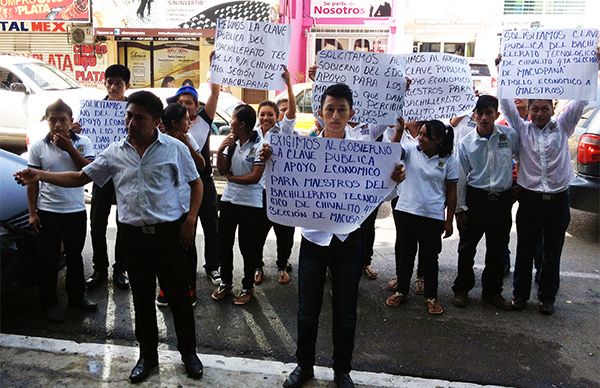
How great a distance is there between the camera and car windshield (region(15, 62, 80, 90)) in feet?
35.3

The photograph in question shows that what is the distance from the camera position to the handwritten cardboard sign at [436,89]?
458cm

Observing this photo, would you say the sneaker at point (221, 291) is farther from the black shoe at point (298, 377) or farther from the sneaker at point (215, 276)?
the black shoe at point (298, 377)

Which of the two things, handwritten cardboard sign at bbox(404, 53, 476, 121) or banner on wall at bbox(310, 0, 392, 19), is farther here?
banner on wall at bbox(310, 0, 392, 19)

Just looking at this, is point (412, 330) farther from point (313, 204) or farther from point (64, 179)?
point (64, 179)

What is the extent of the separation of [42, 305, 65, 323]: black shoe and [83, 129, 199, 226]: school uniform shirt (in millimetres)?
1396

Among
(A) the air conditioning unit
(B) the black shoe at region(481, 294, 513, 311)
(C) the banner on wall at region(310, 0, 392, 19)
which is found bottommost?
(B) the black shoe at region(481, 294, 513, 311)

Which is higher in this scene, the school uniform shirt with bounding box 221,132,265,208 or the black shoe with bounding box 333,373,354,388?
the school uniform shirt with bounding box 221,132,265,208

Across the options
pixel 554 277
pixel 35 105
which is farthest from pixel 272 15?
pixel 554 277

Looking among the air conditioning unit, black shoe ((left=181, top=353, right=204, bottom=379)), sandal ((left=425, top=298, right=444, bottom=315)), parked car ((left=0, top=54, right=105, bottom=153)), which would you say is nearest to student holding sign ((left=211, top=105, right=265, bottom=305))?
black shoe ((left=181, top=353, right=204, bottom=379))

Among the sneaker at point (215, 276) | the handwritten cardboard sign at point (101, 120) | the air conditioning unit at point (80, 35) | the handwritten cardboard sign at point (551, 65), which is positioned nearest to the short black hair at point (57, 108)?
A: the handwritten cardboard sign at point (101, 120)

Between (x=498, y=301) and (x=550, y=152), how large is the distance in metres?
1.28

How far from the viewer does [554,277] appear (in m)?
4.46

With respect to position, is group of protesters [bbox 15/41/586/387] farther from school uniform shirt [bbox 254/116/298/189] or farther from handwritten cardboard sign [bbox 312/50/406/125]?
handwritten cardboard sign [bbox 312/50/406/125]

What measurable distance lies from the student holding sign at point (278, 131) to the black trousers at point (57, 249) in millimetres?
1408
